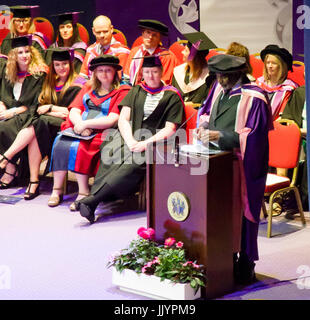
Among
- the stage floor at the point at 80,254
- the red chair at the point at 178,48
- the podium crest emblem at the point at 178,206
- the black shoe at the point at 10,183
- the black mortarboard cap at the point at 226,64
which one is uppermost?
the red chair at the point at 178,48

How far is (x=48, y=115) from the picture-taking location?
720 centimetres

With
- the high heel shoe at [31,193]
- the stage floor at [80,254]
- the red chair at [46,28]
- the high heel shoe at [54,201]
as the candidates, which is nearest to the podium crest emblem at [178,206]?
the stage floor at [80,254]

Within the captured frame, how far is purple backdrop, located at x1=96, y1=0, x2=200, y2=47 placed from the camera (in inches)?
330

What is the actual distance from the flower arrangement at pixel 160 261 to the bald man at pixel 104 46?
3540 mm

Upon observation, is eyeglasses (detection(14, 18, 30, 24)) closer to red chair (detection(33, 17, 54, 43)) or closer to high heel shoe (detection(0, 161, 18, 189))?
red chair (detection(33, 17, 54, 43))

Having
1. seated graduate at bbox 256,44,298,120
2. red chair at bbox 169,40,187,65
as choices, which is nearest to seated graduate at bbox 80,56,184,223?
seated graduate at bbox 256,44,298,120

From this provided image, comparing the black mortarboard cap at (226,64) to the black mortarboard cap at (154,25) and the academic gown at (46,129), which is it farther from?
the academic gown at (46,129)

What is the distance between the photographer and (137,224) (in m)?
6.03

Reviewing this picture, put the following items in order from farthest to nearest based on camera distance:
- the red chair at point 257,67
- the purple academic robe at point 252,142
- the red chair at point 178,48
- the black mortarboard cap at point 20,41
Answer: the red chair at point 178,48
the black mortarboard cap at point 20,41
the red chair at point 257,67
the purple academic robe at point 252,142

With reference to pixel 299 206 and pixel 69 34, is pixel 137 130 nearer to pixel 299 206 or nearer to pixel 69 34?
pixel 299 206

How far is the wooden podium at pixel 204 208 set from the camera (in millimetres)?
4102

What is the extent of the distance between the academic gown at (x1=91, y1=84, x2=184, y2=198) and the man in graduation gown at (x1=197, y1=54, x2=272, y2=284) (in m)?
1.87

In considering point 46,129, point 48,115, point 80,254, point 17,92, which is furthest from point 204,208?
point 17,92

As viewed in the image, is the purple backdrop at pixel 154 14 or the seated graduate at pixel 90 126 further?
the purple backdrop at pixel 154 14
